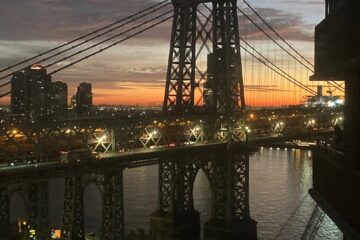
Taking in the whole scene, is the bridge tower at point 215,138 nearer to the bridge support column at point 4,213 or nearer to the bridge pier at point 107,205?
the bridge pier at point 107,205

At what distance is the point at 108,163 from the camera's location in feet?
118

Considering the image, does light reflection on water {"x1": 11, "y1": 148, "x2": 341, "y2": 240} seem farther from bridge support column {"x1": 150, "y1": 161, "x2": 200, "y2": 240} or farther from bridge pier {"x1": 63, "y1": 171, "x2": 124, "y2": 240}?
bridge pier {"x1": 63, "y1": 171, "x2": 124, "y2": 240}

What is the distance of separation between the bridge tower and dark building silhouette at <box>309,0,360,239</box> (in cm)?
2047

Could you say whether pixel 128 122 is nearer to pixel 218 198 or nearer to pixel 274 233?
pixel 218 198

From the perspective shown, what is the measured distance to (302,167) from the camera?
109500 millimetres

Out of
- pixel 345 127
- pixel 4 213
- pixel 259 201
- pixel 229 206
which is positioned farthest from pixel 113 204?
pixel 259 201

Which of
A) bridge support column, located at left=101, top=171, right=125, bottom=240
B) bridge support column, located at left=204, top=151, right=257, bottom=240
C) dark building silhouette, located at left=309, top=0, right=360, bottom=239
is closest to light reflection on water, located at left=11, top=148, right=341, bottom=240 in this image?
bridge support column, located at left=204, top=151, right=257, bottom=240

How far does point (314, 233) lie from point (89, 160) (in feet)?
94.3

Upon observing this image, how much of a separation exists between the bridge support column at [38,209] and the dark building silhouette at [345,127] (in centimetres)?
1920

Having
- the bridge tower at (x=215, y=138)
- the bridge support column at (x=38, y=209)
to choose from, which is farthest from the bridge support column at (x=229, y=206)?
the bridge support column at (x=38, y=209)

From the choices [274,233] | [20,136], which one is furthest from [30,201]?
[274,233]

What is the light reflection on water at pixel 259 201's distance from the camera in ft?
186

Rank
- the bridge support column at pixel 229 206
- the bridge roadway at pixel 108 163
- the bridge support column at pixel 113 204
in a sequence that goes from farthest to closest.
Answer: the bridge support column at pixel 229 206, the bridge support column at pixel 113 204, the bridge roadway at pixel 108 163

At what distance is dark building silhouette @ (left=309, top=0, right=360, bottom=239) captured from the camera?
18016 mm
